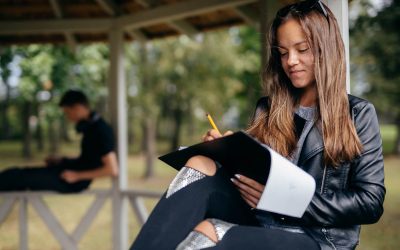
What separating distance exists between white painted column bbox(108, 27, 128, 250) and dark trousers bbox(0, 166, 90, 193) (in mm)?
317

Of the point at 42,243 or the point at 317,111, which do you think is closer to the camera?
the point at 317,111

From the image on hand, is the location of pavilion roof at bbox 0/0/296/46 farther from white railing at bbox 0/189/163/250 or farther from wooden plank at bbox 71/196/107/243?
wooden plank at bbox 71/196/107/243

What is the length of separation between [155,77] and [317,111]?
9.15 meters

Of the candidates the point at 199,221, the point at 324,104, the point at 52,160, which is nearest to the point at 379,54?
the point at 52,160

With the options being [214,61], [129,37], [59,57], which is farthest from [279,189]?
[214,61]

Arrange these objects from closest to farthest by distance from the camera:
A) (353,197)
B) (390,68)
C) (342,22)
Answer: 1. (353,197)
2. (342,22)
3. (390,68)

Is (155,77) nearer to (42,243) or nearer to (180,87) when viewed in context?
(180,87)

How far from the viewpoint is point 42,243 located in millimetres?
5293

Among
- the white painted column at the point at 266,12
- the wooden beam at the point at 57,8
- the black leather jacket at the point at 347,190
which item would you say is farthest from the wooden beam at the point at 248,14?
the black leather jacket at the point at 347,190

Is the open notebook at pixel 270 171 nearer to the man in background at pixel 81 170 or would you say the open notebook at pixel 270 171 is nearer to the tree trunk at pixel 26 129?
the man in background at pixel 81 170

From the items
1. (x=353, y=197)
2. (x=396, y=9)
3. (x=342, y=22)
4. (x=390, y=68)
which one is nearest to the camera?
(x=353, y=197)

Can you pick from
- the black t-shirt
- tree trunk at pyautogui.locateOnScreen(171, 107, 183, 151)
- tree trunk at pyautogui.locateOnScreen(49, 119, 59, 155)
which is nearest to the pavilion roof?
the black t-shirt

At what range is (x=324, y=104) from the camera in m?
1.24

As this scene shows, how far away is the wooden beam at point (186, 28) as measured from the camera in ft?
9.90
